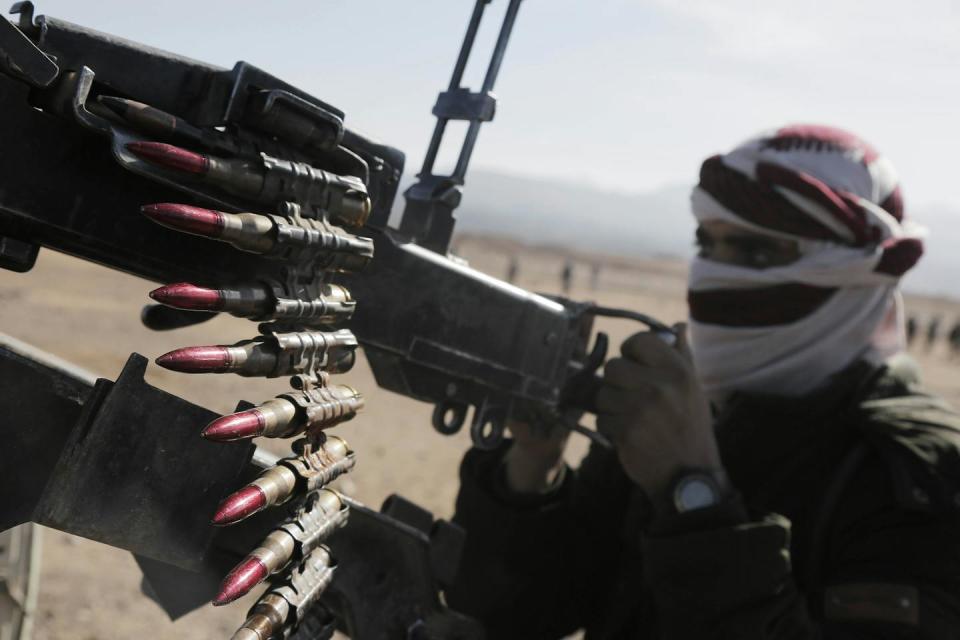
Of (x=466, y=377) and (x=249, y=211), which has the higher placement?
(x=249, y=211)

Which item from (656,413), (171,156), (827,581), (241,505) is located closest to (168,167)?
(171,156)

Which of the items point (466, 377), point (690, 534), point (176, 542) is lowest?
point (176, 542)

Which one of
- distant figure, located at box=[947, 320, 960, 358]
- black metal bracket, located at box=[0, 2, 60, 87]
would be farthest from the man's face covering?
distant figure, located at box=[947, 320, 960, 358]

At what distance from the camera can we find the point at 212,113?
1476 mm

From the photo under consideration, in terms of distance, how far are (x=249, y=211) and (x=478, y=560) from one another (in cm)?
194

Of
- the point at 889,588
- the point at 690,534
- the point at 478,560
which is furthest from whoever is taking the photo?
the point at 478,560

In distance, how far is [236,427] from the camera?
1424mm

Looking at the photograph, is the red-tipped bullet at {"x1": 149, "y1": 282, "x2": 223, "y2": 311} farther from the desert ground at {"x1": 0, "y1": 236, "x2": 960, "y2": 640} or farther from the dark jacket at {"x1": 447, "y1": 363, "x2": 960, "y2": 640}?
the desert ground at {"x1": 0, "y1": 236, "x2": 960, "y2": 640}

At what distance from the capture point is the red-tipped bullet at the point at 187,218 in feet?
4.53

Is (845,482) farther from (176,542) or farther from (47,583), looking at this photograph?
(47,583)

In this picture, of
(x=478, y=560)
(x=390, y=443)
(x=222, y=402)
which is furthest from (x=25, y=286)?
(x=478, y=560)

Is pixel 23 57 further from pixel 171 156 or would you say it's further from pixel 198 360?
pixel 198 360

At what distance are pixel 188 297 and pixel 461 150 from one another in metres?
1.16

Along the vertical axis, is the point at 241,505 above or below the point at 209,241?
below
